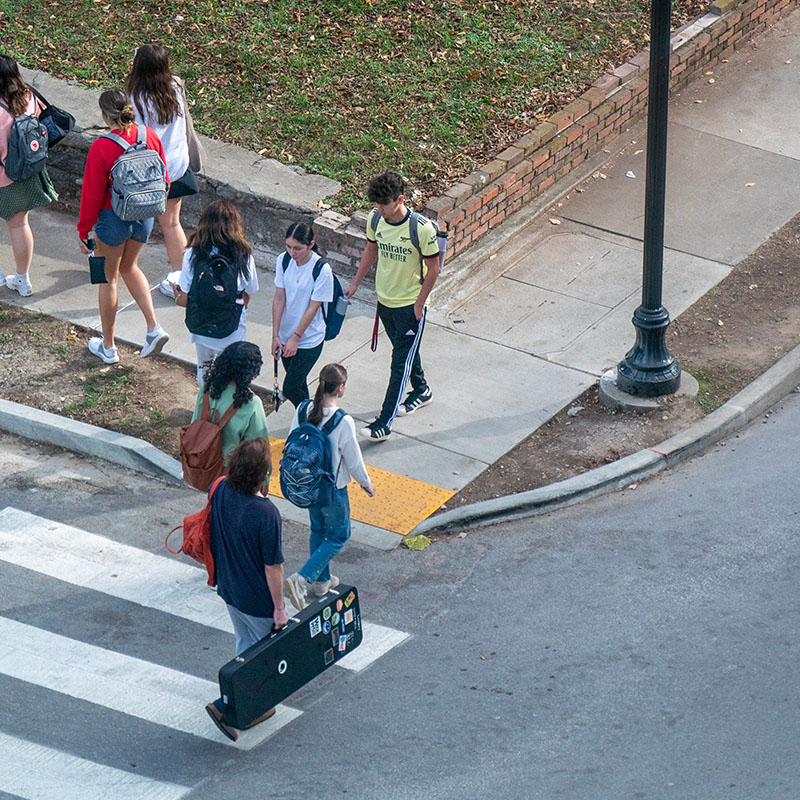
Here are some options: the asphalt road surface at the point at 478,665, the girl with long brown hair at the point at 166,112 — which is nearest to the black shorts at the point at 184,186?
the girl with long brown hair at the point at 166,112

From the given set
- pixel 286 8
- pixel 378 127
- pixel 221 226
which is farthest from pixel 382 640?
pixel 286 8

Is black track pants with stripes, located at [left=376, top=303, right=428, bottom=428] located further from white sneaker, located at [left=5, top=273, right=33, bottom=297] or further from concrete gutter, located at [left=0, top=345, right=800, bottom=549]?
white sneaker, located at [left=5, top=273, right=33, bottom=297]

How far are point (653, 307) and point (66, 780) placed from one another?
5.44 m

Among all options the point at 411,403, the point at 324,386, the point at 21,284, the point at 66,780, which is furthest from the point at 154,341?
the point at 66,780

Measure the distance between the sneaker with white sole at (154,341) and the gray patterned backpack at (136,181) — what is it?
1.02m

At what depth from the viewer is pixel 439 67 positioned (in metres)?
13.2

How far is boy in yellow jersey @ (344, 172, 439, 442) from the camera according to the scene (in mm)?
8609

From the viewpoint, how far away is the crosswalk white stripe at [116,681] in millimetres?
6598

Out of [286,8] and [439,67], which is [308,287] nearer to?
[439,67]

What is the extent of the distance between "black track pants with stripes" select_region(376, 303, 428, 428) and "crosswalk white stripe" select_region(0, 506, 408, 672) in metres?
1.98

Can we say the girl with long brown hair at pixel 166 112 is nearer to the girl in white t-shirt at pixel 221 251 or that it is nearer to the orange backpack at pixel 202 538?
the girl in white t-shirt at pixel 221 251

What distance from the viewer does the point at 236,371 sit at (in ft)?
23.6

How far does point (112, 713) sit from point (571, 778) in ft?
7.74

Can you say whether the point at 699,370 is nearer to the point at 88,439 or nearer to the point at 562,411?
the point at 562,411
